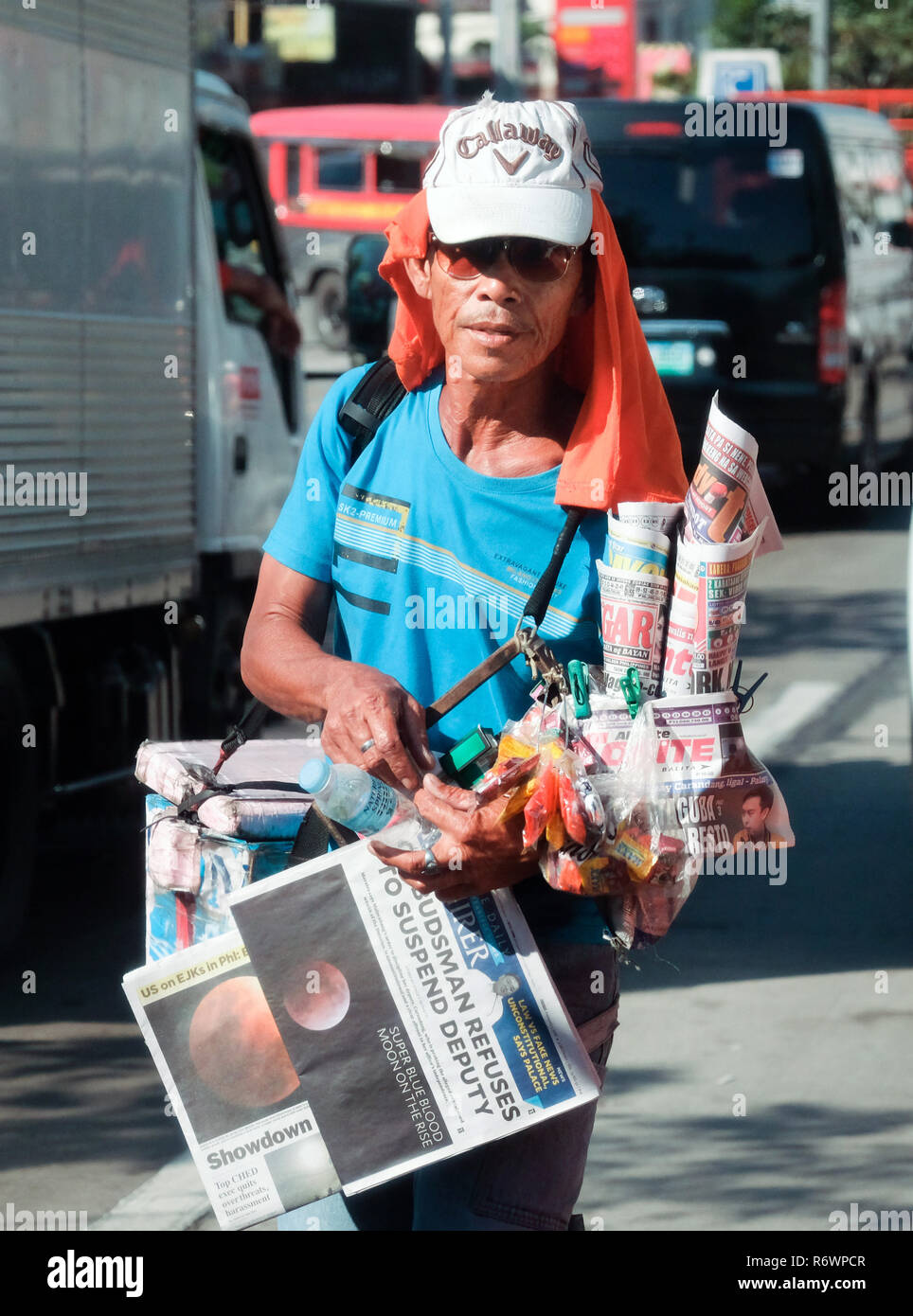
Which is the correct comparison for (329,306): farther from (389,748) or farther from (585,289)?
(389,748)

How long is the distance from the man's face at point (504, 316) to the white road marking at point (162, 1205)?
2.41 m

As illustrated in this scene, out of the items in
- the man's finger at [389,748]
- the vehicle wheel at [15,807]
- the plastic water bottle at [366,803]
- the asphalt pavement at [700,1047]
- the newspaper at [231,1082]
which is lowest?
the asphalt pavement at [700,1047]

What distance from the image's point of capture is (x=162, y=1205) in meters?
4.50

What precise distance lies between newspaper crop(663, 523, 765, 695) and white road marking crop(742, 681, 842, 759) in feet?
22.1

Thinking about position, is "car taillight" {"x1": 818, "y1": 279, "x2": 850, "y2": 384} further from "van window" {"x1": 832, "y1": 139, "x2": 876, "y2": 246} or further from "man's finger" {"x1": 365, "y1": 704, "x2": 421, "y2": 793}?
"man's finger" {"x1": 365, "y1": 704, "x2": 421, "y2": 793}

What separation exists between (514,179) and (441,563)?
488 mm

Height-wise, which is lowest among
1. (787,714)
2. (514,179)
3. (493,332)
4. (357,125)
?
(787,714)

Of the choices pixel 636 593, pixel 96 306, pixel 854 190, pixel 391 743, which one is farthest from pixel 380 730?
pixel 854 190

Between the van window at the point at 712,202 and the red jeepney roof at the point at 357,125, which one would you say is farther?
the red jeepney roof at the point at 357,125

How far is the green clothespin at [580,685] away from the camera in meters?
2.41

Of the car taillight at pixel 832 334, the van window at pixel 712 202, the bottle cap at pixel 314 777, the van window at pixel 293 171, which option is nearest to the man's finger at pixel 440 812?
the bottle cap at pixel 314 777

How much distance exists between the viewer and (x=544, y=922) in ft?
8.64

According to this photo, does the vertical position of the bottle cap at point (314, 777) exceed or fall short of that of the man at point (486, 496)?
it falls short

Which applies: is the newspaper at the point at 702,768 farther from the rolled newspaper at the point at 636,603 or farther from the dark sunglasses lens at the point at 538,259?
the dark sunglasses lens at the point at 538,259
